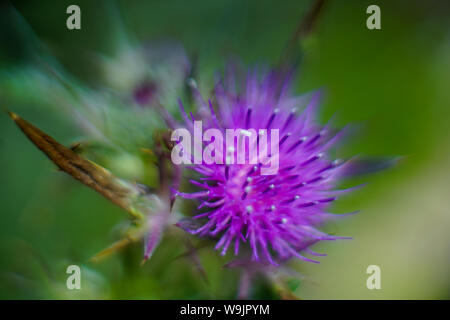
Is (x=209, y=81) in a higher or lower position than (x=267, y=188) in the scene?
higher

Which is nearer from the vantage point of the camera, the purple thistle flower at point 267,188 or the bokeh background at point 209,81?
the purple thistle flower at point 267,188

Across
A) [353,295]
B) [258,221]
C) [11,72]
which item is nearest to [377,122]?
[353,295]

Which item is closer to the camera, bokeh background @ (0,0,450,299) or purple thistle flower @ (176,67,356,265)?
purple thistle flower @ (176,67,356,265)

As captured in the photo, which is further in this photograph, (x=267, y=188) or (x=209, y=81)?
(x=209, y=81)
